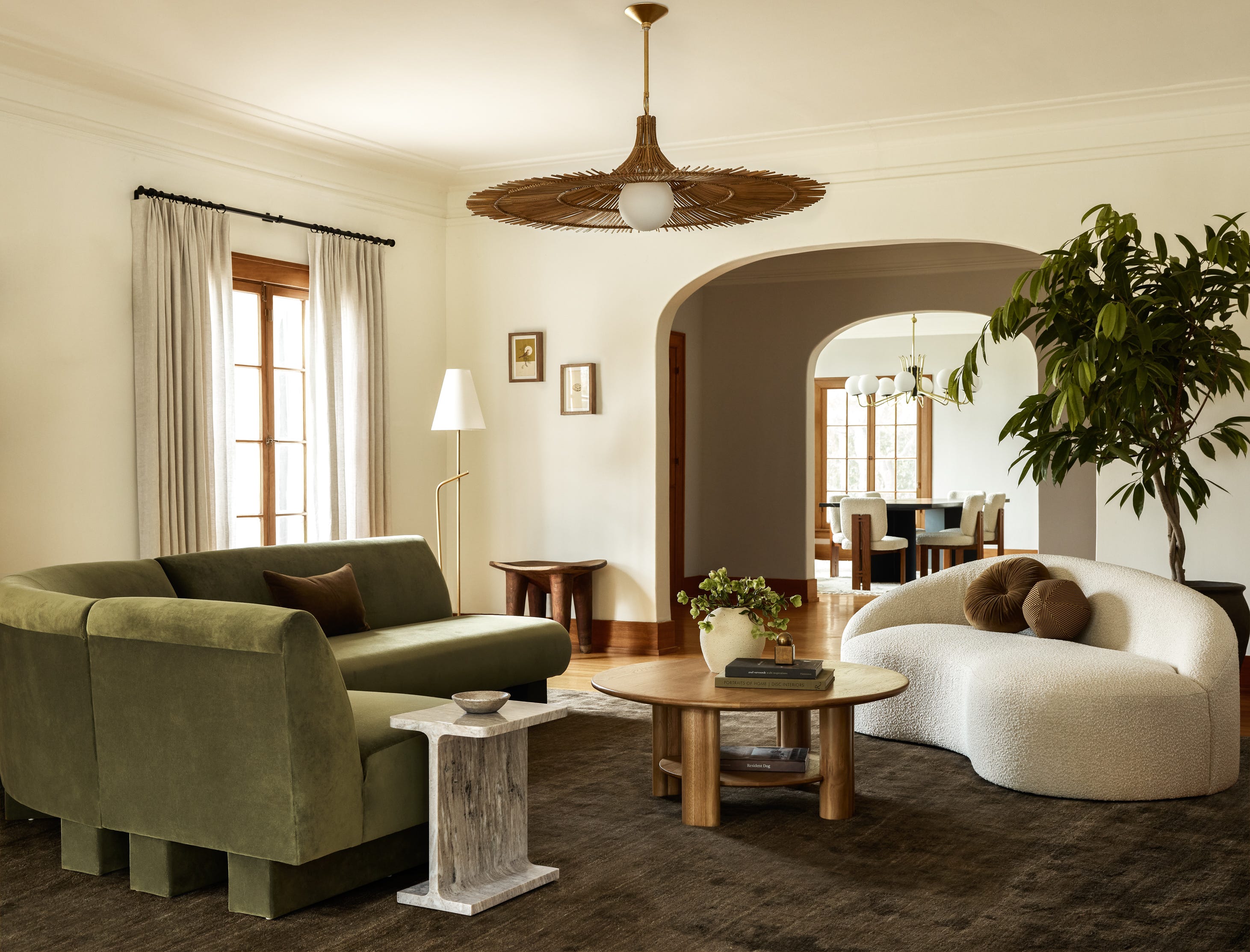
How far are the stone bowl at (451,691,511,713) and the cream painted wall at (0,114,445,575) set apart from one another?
3.04 metres

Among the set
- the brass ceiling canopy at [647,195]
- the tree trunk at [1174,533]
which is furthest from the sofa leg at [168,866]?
the tree trunk at [1174,533]

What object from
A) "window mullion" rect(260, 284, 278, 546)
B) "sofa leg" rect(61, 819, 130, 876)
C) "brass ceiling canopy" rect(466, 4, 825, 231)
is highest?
"brass ceiling canopy" rect(466, 4, 825, 231)

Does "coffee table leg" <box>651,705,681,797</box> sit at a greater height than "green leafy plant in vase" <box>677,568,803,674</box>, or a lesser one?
lesser

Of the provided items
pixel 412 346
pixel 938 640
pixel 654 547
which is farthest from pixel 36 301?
pixel 938 640

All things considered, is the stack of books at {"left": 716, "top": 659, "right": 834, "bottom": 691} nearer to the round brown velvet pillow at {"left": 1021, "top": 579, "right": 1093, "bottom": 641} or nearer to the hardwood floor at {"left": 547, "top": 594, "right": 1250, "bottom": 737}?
the round brown velvet pillow at {"left": 1021, "top": 579, "right": 1093, "bottom": 641}

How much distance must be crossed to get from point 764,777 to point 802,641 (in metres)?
3.82

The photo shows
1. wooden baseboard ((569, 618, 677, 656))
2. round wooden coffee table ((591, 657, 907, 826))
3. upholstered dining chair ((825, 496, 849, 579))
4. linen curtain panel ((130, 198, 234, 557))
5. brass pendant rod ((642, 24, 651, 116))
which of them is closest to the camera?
round wooden coffee table ((591, 657, 907, 826))

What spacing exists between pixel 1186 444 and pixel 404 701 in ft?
13.6

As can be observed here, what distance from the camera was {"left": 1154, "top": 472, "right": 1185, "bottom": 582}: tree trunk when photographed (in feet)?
17.1

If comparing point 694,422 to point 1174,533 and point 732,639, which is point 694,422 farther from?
point 732,639

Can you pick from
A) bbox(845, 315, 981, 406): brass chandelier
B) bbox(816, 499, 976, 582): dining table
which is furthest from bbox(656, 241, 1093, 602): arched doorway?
bbox(845, 315, 981, 406): brass chandelier

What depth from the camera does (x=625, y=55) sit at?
514 cm

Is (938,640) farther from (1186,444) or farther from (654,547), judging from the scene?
(654,547)

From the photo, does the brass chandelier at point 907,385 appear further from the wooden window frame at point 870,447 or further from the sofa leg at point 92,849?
the sofa leg at point 92,849
